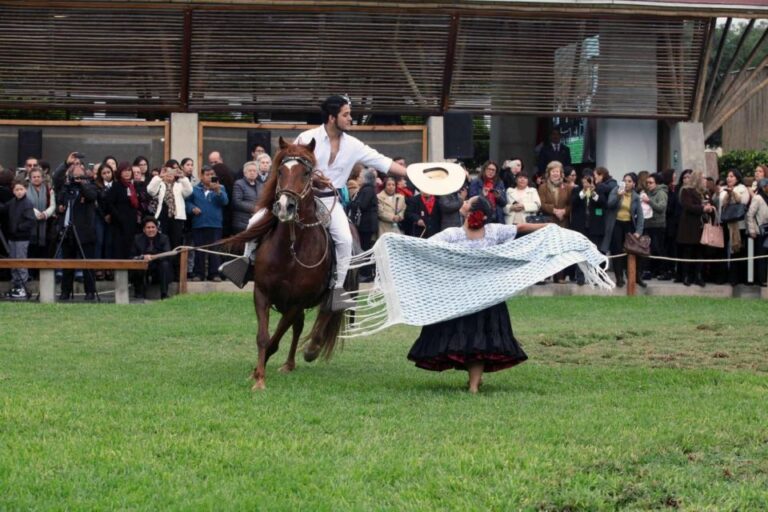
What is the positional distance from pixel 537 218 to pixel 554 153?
471 cm

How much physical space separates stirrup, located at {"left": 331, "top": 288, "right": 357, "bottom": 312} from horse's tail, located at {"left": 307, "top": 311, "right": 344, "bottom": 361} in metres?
0.40

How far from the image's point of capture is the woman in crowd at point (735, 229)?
23.6 meters

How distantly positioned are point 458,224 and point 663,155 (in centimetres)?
770

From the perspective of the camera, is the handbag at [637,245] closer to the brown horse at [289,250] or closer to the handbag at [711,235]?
the handbag at [711,235]

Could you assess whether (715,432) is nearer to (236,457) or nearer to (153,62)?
(236,457)

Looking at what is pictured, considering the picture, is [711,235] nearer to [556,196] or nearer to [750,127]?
[556,196]

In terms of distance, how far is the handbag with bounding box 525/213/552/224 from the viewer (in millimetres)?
23031

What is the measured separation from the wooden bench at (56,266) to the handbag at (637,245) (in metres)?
8.01

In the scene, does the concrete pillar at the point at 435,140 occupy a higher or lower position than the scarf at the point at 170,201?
higher

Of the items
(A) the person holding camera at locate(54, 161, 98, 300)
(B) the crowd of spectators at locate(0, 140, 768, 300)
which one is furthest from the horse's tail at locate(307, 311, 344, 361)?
(A) the person holding camera at locate(54, 161, 98, 300)

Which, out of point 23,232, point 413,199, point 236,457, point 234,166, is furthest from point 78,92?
point 236,457

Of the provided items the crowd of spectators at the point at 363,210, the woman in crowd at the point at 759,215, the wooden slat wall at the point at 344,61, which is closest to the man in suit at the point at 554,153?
the wooden slat wall at the point at 344,61

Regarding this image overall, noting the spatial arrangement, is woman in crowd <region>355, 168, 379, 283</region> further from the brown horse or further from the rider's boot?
the brown horse

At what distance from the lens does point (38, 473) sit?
25.7 ft
